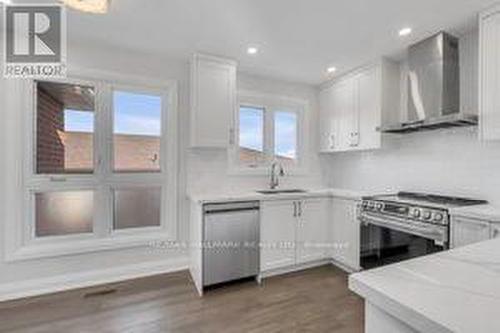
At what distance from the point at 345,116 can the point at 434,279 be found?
10.3 feet

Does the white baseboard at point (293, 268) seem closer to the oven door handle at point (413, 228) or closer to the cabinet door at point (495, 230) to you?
the oven door handle at point (413, 228)

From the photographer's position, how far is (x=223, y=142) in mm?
3205

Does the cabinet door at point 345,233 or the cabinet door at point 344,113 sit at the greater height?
the cabinet door at point 344,113

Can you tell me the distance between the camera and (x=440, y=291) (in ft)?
2.24

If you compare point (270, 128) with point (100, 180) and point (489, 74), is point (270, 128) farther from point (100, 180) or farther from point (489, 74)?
point (489, 74)

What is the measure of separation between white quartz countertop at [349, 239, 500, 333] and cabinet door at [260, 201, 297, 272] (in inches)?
84.5

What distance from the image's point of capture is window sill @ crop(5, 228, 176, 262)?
8.68 ft

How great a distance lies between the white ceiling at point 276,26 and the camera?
2.14 m

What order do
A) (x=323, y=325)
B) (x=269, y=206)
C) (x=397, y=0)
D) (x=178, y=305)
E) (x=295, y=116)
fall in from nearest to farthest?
(x=397, y=0), (x=323, y=325), (x=178, y=305), (x=269, y=206), (x=295, y=116)

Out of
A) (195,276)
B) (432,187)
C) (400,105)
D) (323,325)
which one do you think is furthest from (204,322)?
(400,105)

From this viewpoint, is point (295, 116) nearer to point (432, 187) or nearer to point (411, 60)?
point (411, 60)

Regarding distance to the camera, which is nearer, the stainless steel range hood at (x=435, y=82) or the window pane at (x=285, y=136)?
the stainless steel range hood at (x=435, y=82)

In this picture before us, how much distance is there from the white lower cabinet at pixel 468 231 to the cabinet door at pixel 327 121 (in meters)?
1.94

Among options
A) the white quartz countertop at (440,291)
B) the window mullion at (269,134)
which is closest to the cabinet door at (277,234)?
Result: the window mullion at (269,134)
